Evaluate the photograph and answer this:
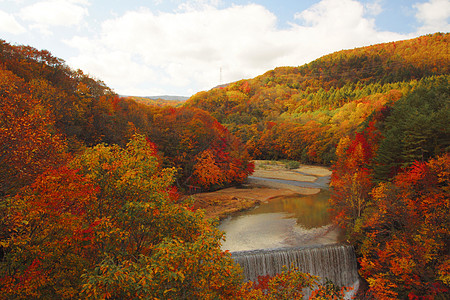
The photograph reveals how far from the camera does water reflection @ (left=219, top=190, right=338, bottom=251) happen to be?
2183 centimetres

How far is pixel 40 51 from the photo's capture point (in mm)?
34406

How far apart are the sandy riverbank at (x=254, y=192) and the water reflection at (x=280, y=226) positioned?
2.16m

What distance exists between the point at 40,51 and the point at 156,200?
3570 cm

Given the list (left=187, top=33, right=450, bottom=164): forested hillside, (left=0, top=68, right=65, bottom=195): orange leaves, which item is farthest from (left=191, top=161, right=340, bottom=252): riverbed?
(left=187, top=33, right=450, bottom=164): forested hillside

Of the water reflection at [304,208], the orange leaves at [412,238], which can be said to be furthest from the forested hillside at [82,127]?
the orange leaves at [412,238]

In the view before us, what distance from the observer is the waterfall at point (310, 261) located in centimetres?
1836

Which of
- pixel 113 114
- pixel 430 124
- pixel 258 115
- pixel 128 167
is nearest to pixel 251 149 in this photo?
pixel 258 115

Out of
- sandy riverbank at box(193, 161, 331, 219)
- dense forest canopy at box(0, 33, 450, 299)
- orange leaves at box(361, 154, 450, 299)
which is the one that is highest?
dense forest canopy at box(0, 33, 450, 299)

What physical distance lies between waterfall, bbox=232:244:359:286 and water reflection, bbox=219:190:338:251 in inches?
63.4

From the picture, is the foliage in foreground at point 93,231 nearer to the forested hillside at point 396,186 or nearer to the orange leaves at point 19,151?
the orange leaves at point 19,151

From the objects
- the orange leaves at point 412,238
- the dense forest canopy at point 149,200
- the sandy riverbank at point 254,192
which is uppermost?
the dense forest canopy at point 149,200

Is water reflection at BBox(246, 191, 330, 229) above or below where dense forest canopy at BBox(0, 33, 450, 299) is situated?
below

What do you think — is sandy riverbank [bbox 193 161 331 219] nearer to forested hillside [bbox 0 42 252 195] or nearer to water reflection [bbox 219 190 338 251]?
water reflection [bbox 219 190 338 251]

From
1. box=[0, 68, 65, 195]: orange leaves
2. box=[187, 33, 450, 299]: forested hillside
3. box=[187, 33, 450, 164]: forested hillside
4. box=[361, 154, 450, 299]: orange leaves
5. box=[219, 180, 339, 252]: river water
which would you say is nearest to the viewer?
box=[0, 68, 65, 195]: orange leaves
